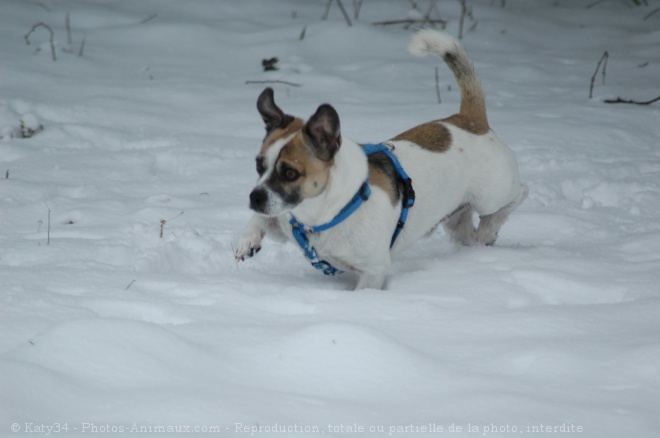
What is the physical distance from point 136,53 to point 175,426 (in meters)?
5.97

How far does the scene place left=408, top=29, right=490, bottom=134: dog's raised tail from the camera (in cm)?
416

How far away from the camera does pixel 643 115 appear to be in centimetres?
637

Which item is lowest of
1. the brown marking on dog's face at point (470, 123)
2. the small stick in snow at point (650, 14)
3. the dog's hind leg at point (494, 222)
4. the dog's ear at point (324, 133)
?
the dog's hind leg at point (494, 222)

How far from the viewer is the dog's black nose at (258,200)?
321cm

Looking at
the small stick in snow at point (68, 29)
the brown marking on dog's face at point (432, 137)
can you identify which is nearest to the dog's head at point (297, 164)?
the brown marking on dog's face at point (432, 137)

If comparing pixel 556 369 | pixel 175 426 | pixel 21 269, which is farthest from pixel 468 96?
pixel 175 426

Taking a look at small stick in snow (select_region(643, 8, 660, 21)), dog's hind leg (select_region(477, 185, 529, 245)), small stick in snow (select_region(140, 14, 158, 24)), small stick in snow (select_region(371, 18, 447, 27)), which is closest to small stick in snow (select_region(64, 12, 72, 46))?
small stick in snow (select_region(140, 14, 158, 24))

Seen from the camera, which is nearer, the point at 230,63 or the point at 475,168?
the point at 475,168

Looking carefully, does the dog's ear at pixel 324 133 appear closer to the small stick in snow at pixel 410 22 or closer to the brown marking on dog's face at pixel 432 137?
the brown marking on dog's face at pixel 432 137

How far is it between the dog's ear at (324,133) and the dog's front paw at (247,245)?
515 millimetres

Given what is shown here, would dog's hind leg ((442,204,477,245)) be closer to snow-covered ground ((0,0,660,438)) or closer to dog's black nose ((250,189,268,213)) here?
snow-covered ground ((0,0,660,438))

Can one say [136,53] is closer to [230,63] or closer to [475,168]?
[230,63]

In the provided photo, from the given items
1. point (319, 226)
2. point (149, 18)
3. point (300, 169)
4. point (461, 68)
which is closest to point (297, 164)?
point (300, 169)

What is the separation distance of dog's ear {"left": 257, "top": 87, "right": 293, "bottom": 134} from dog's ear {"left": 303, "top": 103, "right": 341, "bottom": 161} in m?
0.27
